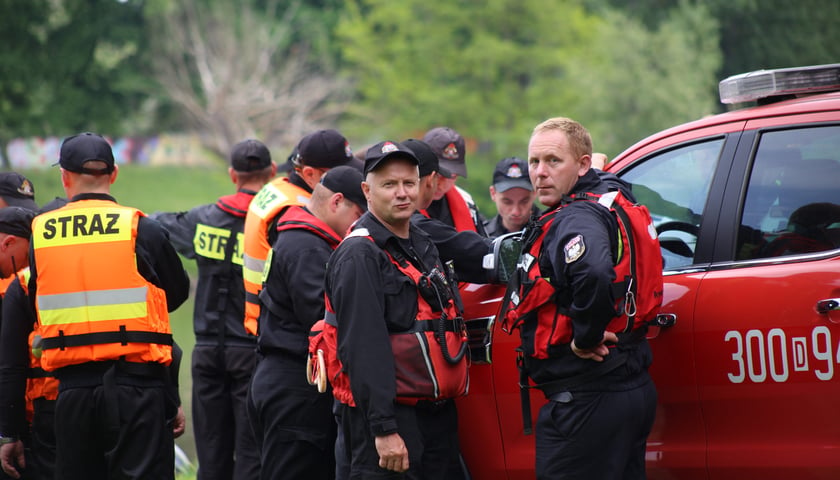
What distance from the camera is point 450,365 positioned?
12.1ft

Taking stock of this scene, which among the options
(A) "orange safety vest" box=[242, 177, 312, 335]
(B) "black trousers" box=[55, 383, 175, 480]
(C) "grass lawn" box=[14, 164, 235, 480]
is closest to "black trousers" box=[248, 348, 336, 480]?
(B) "black trousers" box=[55, 383, 175, 480]

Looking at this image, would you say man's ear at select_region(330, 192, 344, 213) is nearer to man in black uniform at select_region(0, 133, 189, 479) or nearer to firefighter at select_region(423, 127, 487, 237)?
firefighter at select_region(423, 127, 487, 237)

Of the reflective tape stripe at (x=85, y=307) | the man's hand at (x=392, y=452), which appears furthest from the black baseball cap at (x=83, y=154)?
the man's hand at (x=392, y=452)

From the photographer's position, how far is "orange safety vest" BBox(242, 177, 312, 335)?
5246 mm

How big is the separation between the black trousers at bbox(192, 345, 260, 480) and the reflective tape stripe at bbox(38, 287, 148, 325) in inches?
70.5

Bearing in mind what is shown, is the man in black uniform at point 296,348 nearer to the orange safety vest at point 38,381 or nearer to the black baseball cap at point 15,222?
the orange safety vest at point 38,381

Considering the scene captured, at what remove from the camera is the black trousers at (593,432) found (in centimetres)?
359

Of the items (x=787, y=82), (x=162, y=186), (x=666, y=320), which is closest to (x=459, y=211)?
(x=666, y=320)

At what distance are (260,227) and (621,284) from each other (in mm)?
2411

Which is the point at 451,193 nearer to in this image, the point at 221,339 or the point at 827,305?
the point at 221,339

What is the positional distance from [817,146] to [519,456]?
185cm

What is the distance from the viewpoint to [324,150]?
5.09 meters

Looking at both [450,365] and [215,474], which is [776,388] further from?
[215,474]

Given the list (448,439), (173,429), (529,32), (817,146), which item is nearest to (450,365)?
(448,439)
